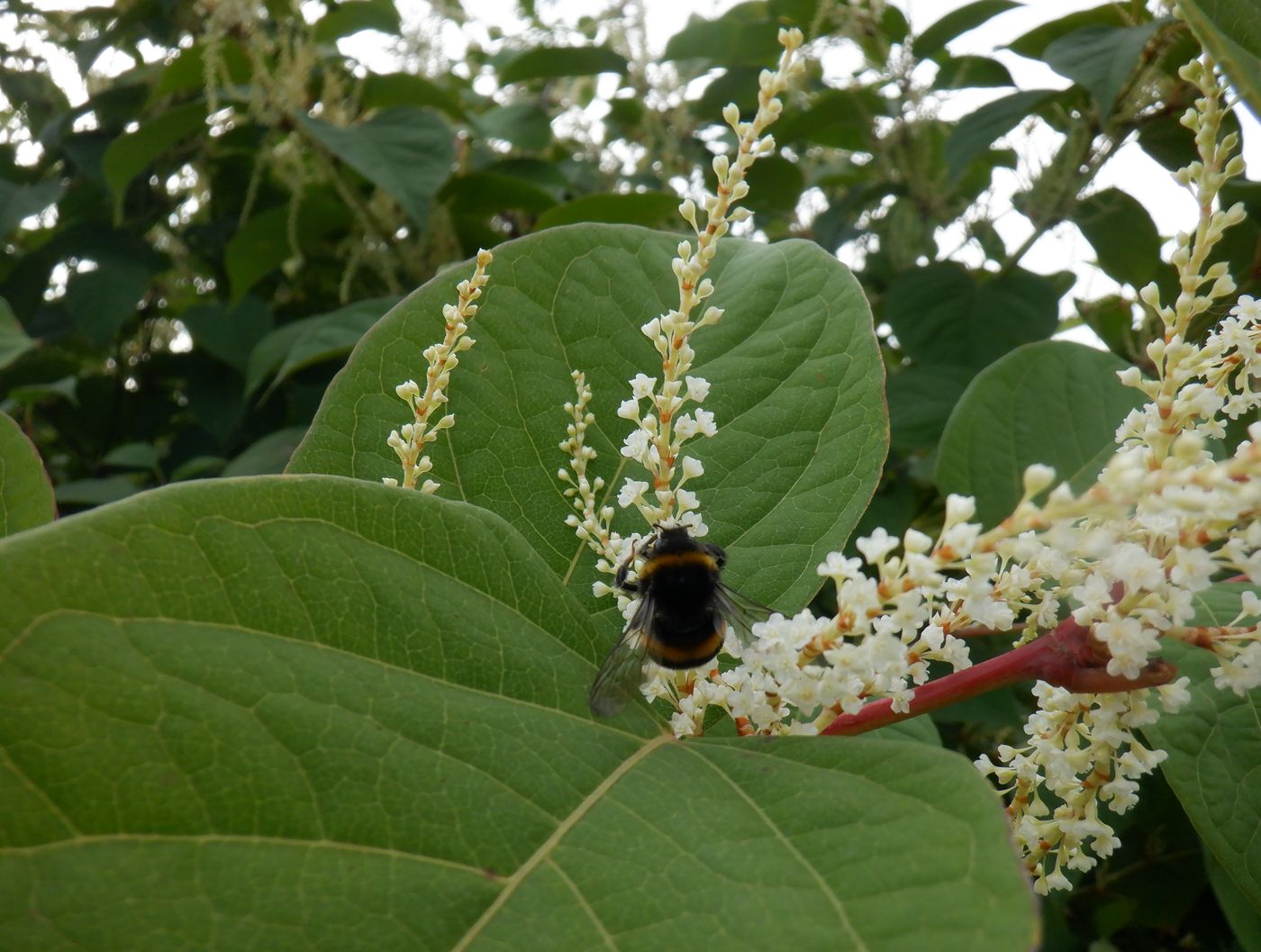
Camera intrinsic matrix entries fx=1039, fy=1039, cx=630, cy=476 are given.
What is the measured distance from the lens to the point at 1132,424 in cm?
106

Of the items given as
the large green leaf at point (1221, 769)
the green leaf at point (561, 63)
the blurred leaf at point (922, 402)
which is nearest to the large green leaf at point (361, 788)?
the large green leaf at point (1221, 769)

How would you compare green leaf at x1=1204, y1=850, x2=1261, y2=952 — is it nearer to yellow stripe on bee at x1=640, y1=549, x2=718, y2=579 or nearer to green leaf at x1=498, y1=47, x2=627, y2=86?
yellow stripe on bee at x1=640, y1=549, x2=718, y2=579

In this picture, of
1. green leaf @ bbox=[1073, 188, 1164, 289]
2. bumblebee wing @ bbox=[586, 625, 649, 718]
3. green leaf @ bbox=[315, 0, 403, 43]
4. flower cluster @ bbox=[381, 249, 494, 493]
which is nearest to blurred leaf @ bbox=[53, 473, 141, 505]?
green leaf @ bbox=[315, 0, 403, 43]

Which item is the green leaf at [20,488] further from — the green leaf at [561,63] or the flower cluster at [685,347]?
the green leaf at [561,63]

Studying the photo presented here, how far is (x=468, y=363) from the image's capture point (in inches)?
54.4

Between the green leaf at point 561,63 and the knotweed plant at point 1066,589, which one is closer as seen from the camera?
the knotweed plant at point 1066,589

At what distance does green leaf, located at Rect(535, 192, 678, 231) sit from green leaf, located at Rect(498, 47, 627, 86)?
35.8 inches

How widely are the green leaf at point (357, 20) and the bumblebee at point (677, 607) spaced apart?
2.89 meters

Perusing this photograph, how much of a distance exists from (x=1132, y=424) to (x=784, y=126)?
2.52m

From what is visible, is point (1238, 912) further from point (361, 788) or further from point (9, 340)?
point (9, 340)

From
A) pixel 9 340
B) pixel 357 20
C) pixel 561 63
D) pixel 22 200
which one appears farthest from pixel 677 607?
pixel 22 200

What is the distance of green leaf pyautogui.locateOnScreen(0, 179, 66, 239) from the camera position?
3.29 metres

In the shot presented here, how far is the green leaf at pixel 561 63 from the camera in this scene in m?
3.47

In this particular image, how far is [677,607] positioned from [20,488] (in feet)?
2.70
